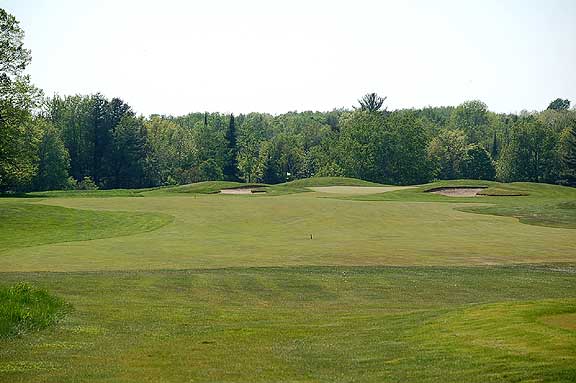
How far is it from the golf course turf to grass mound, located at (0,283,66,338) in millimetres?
305

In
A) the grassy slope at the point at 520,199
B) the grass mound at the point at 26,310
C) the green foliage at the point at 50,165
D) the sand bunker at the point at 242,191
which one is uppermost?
the green foliage at the point at 50,165

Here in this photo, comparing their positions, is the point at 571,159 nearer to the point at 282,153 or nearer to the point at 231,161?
the point at 282,153

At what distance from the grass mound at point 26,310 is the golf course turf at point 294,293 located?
12.0 inches

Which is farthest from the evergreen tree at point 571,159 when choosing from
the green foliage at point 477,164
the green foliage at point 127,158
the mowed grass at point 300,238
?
the mowed grass at point 300,238

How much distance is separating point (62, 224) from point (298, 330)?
31839 millimetres

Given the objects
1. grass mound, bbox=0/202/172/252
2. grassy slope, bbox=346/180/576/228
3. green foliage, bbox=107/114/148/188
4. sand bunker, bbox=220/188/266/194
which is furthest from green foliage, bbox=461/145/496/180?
grass mound, bbox=0/202/172/252

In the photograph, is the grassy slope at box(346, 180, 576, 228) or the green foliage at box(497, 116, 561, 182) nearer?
the grassy slope at box(346, 180, 576, 228)

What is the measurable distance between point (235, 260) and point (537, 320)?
17.2 meters

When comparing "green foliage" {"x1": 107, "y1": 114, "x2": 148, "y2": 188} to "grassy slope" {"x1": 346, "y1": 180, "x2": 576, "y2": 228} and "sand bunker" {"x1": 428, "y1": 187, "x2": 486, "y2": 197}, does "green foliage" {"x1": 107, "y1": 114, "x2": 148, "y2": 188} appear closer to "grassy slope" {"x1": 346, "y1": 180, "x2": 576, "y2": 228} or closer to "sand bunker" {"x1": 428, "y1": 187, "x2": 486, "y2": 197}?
"grassy slope" {"x1": 346, "y1": 180, "x2": 576, "y2": 228}

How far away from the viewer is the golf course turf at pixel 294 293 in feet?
39.5

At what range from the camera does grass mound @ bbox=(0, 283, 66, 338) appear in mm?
15617

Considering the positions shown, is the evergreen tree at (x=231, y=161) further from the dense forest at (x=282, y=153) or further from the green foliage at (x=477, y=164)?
the green foliage at (x=477, y=164)

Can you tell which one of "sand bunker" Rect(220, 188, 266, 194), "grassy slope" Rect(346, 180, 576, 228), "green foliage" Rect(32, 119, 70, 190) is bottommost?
"grassy slope" Rect(346, 180, 576, 228)

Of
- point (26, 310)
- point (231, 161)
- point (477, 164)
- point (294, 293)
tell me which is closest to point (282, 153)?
point (231, 161)
